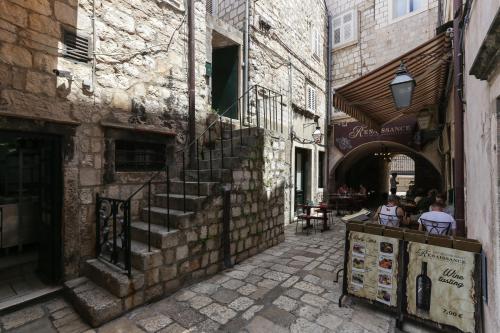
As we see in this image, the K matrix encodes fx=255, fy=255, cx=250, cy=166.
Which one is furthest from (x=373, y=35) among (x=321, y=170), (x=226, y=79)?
(x=226, y=79)

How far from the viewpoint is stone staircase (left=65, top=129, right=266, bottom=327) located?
125 inches

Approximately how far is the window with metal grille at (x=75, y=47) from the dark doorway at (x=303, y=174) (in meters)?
7.32

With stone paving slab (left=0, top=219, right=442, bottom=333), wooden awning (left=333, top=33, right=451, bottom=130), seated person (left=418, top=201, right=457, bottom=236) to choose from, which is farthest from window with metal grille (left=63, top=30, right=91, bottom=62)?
seated person (left=418, top=201, right=457, bottom=236)

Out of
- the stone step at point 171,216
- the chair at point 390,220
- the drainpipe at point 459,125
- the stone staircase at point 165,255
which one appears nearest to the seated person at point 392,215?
the chair at point 390,220

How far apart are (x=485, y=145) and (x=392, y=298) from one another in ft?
6.37

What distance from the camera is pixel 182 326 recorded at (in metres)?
2.93

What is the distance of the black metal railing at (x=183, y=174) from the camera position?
3527mm

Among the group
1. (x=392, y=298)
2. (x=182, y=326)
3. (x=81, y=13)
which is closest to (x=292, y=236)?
(x=392, y=298)

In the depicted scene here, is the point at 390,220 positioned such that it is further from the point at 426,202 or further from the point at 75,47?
the point at 75,47

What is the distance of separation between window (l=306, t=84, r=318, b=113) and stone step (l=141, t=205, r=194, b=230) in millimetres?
7315

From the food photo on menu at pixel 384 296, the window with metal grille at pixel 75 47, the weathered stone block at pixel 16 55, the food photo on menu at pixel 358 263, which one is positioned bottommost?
the food photo on menu at pixel 384 296

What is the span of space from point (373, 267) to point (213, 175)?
3.09 m

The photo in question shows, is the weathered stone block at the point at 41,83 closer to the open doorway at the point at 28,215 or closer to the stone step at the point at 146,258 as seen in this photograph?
the open doorway at the point at 28,215

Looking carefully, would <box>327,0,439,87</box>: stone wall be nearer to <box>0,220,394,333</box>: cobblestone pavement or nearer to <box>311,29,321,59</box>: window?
<box>311,29,321,59</box>: window
